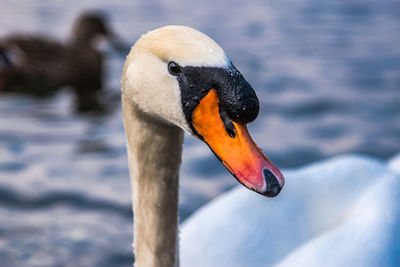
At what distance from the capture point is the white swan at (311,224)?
2.94 metres

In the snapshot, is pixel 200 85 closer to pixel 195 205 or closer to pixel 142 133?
pixel 142 133

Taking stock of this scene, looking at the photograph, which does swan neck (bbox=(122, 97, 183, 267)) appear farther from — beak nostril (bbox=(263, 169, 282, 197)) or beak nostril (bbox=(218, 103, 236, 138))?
beak nostril (bbox=(263, 169, 282, 197))

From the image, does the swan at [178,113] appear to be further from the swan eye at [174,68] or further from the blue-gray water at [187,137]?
the blue-gray water at [187,137]

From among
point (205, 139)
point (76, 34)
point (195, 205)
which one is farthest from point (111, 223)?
point (76, 34)

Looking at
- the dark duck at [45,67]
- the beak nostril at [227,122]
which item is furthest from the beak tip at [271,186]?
the dark duck at [45,67]

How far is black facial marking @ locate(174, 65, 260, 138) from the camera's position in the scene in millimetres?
1879

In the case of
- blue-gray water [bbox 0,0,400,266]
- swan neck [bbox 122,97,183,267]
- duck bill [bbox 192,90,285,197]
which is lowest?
duck bill [bbox 192,90,285,197]

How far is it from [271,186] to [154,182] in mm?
598

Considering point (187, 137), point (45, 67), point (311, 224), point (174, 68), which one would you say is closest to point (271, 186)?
point (174, 68)

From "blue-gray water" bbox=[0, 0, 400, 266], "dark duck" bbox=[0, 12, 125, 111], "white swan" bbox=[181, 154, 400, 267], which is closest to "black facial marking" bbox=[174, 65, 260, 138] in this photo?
"white swan" bbox=[181, 154, 400, 267]

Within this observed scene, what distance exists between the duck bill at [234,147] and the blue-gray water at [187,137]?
2.13 m

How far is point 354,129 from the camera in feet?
19.7

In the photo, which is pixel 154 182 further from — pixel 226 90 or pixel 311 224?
pixel 311 224

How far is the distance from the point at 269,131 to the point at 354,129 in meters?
0.71
